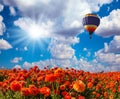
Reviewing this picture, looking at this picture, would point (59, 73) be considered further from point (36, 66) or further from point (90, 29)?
point (90, 29)

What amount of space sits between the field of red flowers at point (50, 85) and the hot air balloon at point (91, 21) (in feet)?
83.6

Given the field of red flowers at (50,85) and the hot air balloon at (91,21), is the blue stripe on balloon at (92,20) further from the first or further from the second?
the field of red flowers at (50,85)

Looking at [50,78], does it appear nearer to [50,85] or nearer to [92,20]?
[50,85]

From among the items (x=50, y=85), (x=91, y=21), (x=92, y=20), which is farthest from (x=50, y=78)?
(x=91, y=21)

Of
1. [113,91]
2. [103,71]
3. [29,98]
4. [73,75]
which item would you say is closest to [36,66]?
[73,75]

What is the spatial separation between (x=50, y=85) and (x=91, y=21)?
111 feet

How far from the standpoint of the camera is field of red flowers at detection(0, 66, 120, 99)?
692 centimetres

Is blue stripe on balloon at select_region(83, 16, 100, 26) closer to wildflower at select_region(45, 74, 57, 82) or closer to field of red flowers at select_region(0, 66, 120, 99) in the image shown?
field of red flowers at select_region(0, 66, 120, 99)

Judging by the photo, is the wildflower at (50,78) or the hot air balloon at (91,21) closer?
the wildflower at (50,78)

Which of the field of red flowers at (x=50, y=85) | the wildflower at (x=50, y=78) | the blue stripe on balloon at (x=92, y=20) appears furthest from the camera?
the blue stripe on balloon at (x=92, y=20)

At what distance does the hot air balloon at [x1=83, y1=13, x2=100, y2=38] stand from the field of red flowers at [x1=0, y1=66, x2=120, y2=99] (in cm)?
2549

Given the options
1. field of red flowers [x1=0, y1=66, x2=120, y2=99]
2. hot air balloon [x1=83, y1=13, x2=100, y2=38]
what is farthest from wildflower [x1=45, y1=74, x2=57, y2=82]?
hot air balloon [x1=83, y1=13, x2=100, y2=38]

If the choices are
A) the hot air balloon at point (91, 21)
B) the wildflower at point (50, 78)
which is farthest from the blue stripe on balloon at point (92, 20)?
the wildflower at point (50, 78)

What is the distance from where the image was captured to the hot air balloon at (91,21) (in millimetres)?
44000
